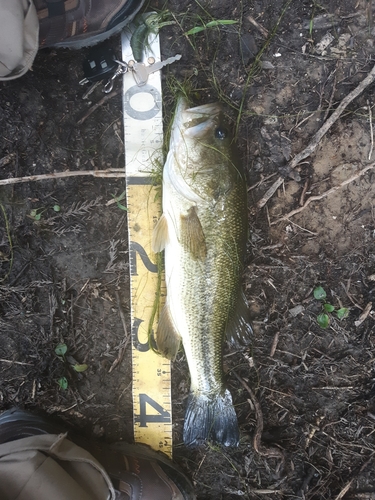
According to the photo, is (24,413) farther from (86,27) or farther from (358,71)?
(358,71)

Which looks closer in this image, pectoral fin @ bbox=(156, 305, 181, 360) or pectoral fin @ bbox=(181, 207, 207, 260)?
pectoral fin @ bbox=(181, 207, 207, 260)

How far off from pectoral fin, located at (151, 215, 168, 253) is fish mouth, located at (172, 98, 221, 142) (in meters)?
0.53

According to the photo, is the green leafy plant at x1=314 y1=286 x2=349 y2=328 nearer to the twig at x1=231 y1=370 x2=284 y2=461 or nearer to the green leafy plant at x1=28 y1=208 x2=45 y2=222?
the twig at x1=231 y1=370 x2=284 y2=461

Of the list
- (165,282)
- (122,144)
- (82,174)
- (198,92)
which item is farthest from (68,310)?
(198,92)

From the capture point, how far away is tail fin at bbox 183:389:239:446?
2783 millimetres

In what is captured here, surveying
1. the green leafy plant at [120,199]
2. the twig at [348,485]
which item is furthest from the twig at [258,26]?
the twig at [348,485]

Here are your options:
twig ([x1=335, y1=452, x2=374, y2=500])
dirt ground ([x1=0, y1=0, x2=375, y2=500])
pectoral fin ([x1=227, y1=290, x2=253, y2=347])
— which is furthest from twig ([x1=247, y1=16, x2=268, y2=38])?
twig ([x1=335, y1=452, x2=374, y2=500])

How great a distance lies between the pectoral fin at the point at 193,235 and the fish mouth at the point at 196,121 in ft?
1.53

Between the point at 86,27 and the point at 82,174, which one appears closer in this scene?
the point at 86,27

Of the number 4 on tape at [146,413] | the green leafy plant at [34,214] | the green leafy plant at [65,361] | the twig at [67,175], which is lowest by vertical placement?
the number 4 on tape at [146,413]

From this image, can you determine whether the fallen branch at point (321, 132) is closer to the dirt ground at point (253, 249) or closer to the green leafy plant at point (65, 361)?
the dirt ground at point (253, 249)

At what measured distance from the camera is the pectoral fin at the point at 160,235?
268 centimetres

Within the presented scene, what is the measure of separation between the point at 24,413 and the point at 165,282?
1.33 meters

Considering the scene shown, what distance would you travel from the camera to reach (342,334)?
3.07 m
